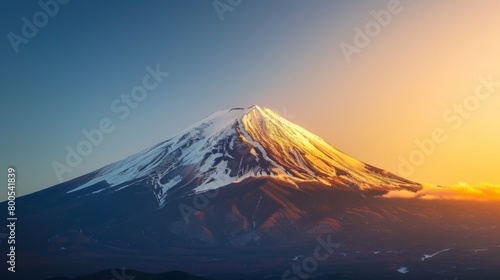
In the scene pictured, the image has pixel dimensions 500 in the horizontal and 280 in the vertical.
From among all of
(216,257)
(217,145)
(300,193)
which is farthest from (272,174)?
(216,257)

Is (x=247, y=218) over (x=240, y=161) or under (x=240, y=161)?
under

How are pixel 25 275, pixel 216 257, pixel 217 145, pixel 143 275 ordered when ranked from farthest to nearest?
pixel 217 145, pixel 216 257, pixel 25 275, pixel 143 275

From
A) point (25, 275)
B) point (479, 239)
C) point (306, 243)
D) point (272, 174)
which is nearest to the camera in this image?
point (25, 275)

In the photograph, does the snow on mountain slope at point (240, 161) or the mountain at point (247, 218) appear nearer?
the mountain at point (247, 218)

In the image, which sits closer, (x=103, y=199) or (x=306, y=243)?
(x=306, y=243)

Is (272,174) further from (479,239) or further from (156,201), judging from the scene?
(479,239)
